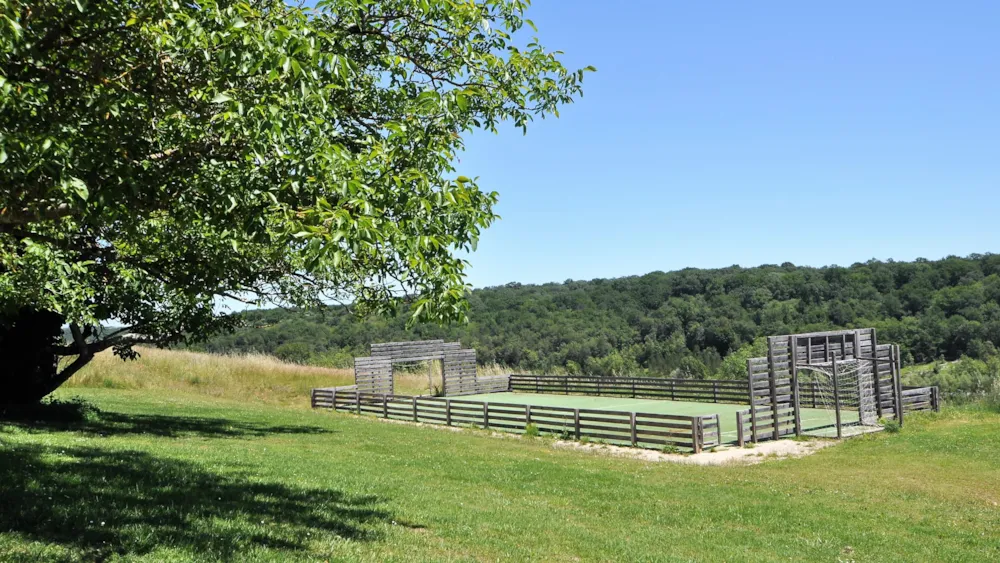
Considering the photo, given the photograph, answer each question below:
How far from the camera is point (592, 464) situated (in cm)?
1608

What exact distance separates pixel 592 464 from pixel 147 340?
33.3 ft

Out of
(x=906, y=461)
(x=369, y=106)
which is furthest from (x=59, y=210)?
(x=906, y=461)

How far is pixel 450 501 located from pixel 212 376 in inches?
1048

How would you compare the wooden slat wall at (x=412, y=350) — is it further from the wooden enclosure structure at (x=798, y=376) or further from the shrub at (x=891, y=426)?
the shrub at (x=891, y=426)

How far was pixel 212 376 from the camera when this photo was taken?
3412 cm

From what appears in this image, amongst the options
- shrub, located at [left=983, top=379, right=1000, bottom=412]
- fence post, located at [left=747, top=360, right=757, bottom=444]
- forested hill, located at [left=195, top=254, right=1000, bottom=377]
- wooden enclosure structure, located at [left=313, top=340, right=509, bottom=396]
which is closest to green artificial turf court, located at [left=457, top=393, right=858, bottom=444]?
fence post, located at [left=747, top=360, right=757, bottom=444]

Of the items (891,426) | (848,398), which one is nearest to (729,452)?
(891,426)

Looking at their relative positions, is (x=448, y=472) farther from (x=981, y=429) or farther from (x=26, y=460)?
(x=981, y=429)

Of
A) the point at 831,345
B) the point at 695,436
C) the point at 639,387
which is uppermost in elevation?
the point at 831,345

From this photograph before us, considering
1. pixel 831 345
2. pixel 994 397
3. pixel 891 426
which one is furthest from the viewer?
pixel 994 397

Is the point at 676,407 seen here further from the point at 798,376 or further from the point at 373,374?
the point at 373,374

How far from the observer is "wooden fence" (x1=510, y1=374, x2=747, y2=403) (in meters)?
30.5

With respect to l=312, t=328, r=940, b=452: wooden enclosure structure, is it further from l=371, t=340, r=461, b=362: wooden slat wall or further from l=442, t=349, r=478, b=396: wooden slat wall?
l=442, t=349, r=478, b=396: wooden slat wall

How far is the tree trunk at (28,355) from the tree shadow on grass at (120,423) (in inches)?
18.4
